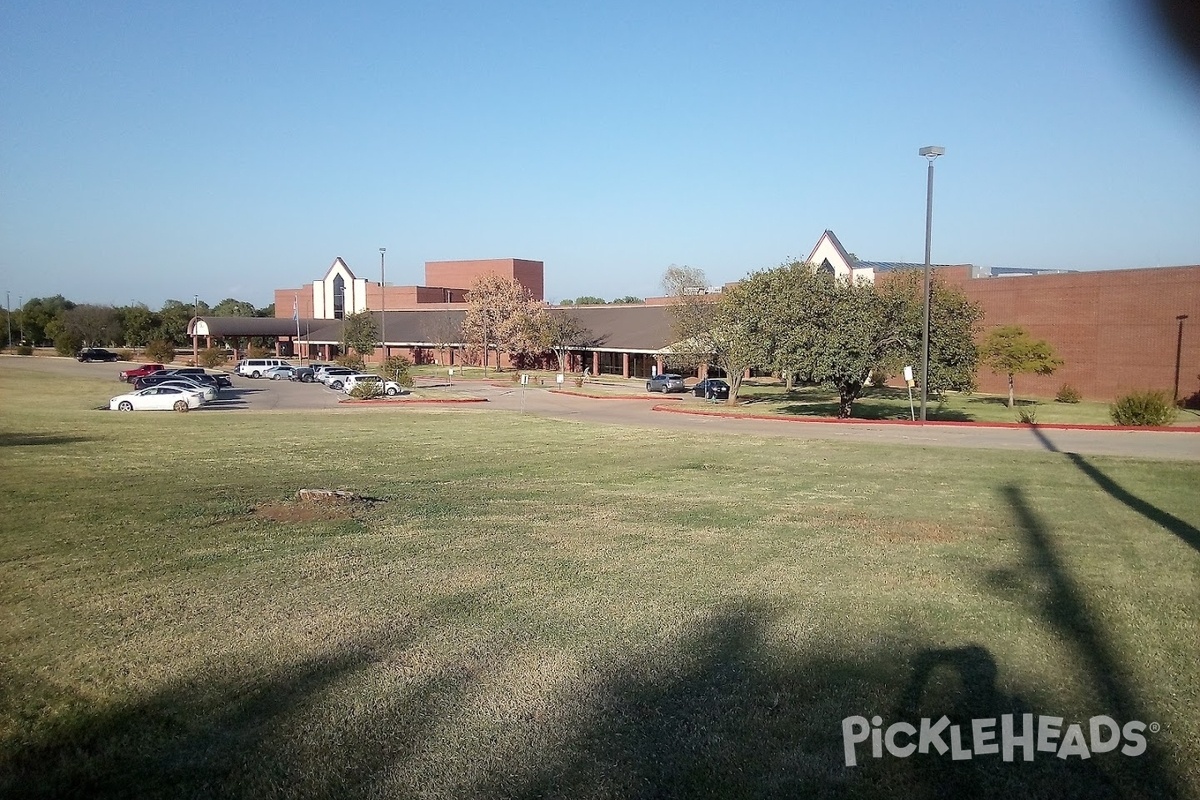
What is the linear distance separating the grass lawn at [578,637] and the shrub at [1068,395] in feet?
113

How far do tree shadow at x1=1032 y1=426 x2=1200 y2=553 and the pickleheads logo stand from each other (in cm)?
586

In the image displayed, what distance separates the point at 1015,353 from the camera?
140 ft

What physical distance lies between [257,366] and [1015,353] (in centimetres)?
5048

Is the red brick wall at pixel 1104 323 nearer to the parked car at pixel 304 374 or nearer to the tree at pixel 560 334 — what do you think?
the tree at pixel 560 334

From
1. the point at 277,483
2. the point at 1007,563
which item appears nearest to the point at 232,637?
the point at 1007,563

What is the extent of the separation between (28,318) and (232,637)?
13191cm

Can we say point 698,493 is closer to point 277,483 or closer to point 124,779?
point 277,483

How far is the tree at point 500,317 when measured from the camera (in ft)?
231

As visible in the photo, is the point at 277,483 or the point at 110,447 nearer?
the point at 277,483

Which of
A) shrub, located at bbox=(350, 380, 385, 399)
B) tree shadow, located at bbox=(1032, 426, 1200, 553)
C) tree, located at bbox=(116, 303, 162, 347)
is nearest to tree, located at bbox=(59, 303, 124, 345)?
tree, located at bbox=(116, 303, 162, 347)

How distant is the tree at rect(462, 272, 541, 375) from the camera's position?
70312 mm

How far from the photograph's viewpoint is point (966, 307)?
108ft

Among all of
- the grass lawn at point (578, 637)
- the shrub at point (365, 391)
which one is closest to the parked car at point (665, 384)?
the shrub at point (365, 391)

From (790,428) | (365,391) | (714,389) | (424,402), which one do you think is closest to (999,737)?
(790,428)
